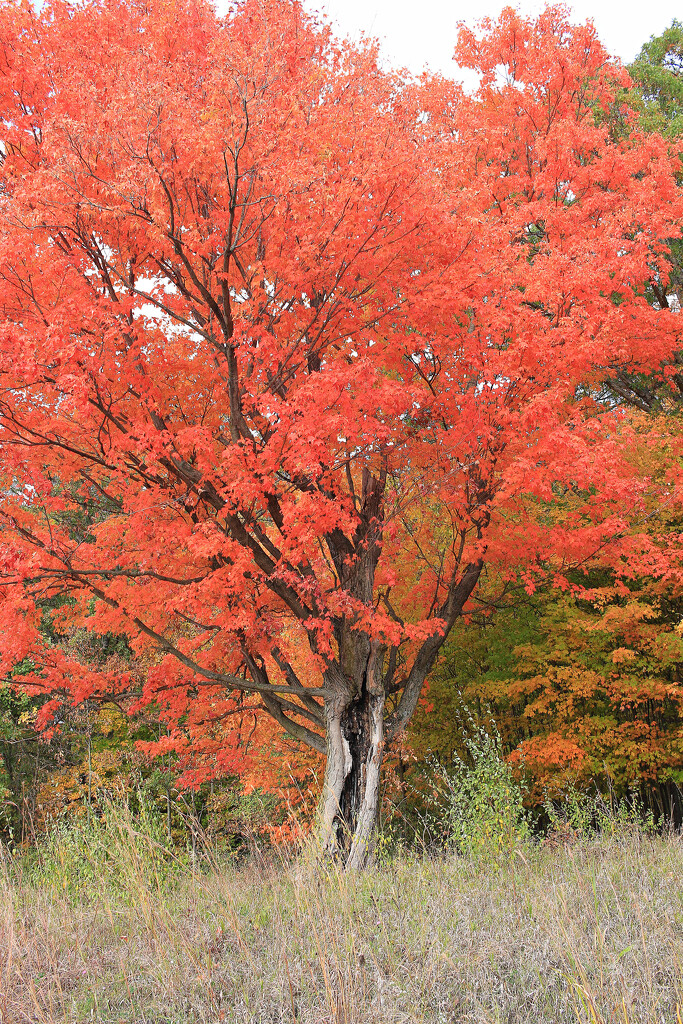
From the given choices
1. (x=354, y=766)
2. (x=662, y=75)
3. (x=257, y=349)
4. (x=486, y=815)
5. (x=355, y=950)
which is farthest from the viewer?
(x=662, y=75)

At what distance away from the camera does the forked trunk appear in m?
9.34

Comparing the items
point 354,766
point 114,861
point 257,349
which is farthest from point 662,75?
point 114,861

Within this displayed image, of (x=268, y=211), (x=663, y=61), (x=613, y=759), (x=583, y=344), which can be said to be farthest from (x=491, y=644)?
(x=663, y=61)

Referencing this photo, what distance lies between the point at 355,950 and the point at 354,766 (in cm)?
614

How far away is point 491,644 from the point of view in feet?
51.3

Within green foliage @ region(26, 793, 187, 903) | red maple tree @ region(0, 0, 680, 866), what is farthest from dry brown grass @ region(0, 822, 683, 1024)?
red maple tree @ region(0, 0, 680, 866)

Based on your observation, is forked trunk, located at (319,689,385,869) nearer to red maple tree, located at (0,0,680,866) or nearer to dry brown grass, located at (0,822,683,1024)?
red maple tree, located at (0,0,680,866)

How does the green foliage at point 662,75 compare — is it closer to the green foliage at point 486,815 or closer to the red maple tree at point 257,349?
the red maple tree at point 257,349

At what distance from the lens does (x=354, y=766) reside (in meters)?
9.81

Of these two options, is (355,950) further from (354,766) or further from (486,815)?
(354,766)

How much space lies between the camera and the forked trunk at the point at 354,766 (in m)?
9.34

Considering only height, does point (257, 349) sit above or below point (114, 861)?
above

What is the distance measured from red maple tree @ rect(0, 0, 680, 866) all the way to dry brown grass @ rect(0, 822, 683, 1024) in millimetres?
2420

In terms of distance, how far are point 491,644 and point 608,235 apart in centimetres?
849
